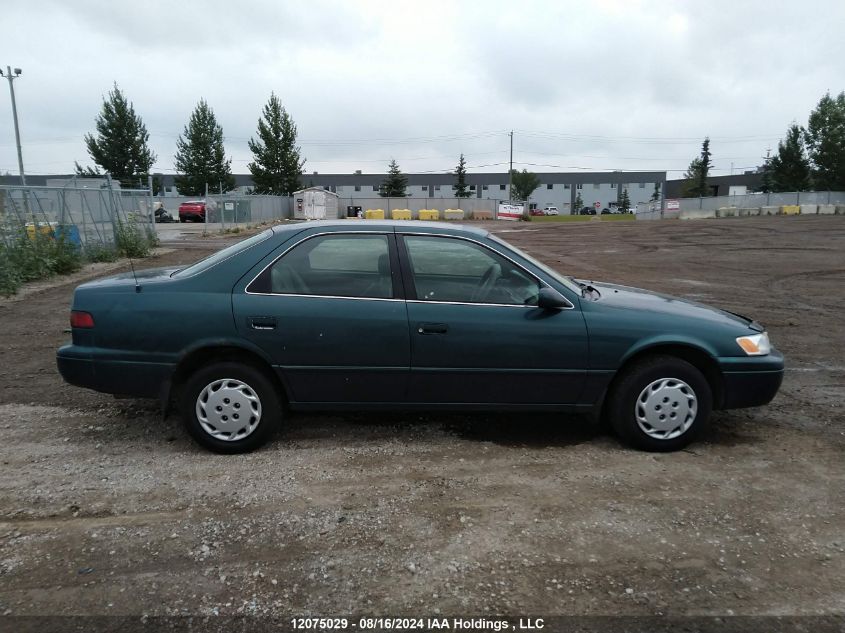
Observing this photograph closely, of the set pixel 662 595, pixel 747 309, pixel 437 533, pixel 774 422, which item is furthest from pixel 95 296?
pixel 747 309

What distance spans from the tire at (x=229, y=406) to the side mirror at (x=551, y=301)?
1873 millimetres

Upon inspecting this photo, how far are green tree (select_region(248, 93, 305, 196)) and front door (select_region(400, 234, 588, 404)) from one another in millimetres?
55702

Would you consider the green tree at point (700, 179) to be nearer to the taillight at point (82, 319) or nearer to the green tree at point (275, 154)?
the green tree at point (275, 154)

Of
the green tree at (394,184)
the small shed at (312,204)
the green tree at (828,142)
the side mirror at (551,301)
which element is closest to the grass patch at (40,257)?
the side mirror at (551,301)

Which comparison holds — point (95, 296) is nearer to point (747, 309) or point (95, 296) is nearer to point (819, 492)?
point (819, 492)

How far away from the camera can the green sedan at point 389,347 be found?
3.97 meters

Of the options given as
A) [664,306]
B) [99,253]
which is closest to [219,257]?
[664,306]

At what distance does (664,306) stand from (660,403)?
74cm

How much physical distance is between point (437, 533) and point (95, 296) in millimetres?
2771

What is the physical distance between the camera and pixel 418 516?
3299mm

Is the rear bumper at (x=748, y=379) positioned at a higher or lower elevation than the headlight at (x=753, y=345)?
lower

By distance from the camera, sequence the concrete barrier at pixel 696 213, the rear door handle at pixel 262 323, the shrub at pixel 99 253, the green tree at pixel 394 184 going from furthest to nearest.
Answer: the green tree at pixel 394 184, the concrete barrier at pixel 696 213, the shrub at pixel 99 253, the rear door handle at pixel 262 323

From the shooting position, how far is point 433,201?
57.3 m

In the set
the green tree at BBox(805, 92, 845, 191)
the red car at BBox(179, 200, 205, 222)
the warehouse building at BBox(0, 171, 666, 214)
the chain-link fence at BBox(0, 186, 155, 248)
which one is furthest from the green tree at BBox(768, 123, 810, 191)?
the chain-link fence at BBox(0, 186, 155, 248)
